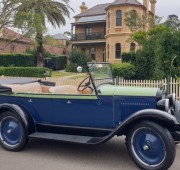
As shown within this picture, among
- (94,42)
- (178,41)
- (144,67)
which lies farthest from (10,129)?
(94,42)

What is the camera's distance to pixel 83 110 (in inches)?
192

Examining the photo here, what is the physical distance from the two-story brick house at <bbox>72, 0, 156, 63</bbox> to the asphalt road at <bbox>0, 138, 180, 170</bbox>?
77.4 ft

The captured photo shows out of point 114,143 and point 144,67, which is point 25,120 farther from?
point 144,67

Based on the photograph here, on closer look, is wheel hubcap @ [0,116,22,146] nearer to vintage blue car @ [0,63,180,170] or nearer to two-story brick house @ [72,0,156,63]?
vintage blue car @ [0,63,180,170]

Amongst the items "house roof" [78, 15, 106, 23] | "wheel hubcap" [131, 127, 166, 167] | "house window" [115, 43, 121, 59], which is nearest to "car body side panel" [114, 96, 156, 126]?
"wheel hubcap" [131, 127, 166, 167]

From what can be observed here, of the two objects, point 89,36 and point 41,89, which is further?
point 89,36

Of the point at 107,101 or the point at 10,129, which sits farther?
the point at 10,129

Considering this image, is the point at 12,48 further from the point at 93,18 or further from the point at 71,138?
the point at 71,138

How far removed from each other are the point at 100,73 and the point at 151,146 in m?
1.79

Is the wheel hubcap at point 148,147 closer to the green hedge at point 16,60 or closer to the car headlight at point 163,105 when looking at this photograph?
the car headlight at point 163,105

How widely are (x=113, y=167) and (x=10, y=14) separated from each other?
16.8 metres

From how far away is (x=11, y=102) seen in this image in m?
5.51

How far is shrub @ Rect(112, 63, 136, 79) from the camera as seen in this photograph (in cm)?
1536

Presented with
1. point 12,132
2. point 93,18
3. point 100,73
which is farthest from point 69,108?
point 93,18
